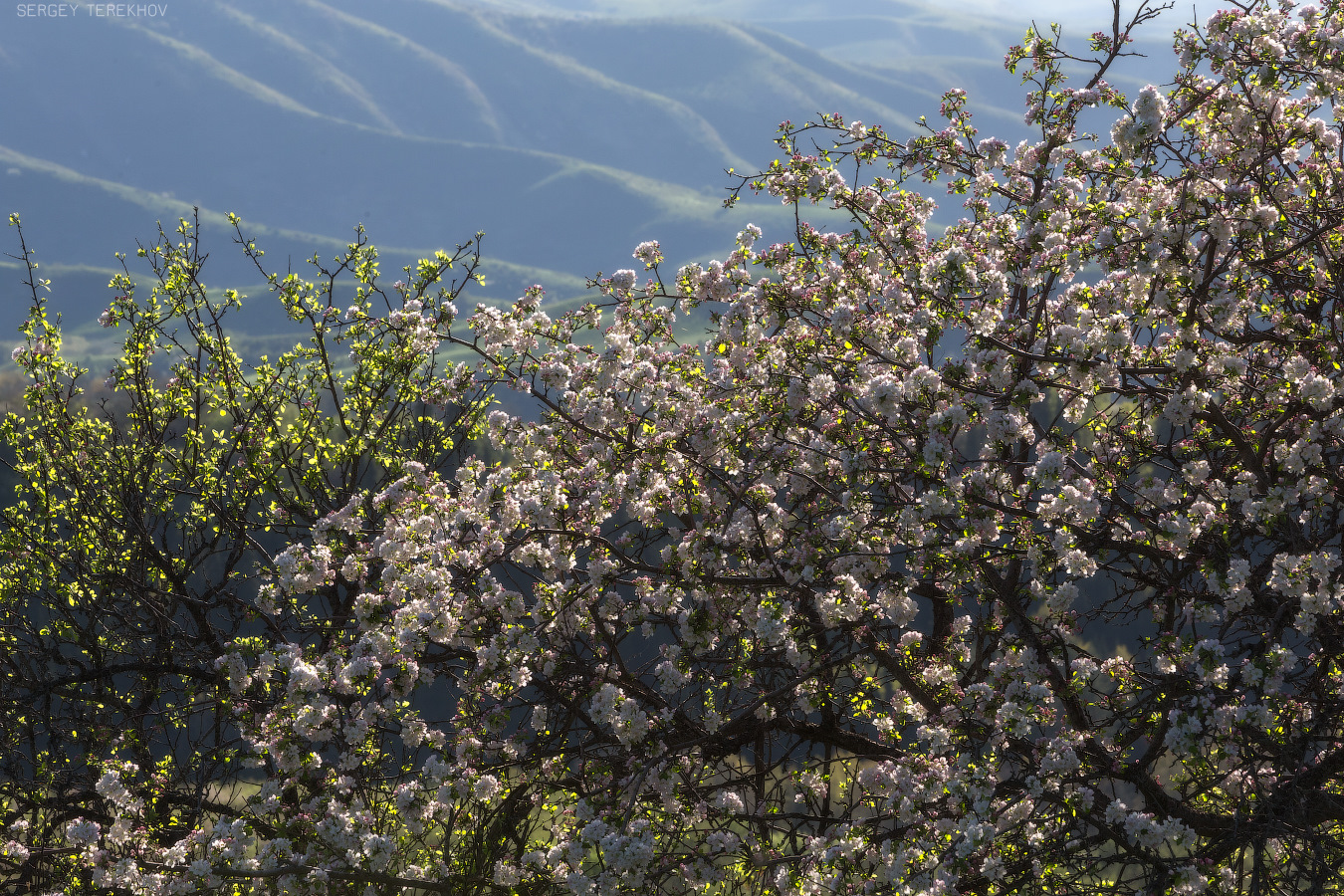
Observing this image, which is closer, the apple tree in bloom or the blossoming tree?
the blossoming tree

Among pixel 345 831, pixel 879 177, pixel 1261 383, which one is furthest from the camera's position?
pixel 879 177

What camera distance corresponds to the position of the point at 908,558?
18.2 ft

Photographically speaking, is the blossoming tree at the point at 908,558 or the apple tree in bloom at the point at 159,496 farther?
the apple tree in bloom at the point at 159,496

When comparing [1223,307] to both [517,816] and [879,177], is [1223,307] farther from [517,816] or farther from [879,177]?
[517,816]

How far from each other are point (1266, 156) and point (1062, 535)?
2.52 m

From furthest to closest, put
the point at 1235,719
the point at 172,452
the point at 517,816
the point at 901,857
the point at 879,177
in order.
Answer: the point at 172,452
the point at 879,177
the point at 517,816
the point at 901,857
the point at 1235,719

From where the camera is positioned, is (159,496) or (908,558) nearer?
(908,558)

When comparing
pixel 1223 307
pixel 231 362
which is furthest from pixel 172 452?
pixel 1223 307

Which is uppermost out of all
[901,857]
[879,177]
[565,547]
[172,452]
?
[879,177]

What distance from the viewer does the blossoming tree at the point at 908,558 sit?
16.3 feet

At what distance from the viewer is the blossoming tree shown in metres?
4.97

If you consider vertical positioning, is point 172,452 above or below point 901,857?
above

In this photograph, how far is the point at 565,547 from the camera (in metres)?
6.21

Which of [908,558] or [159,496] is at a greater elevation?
[159,496]
